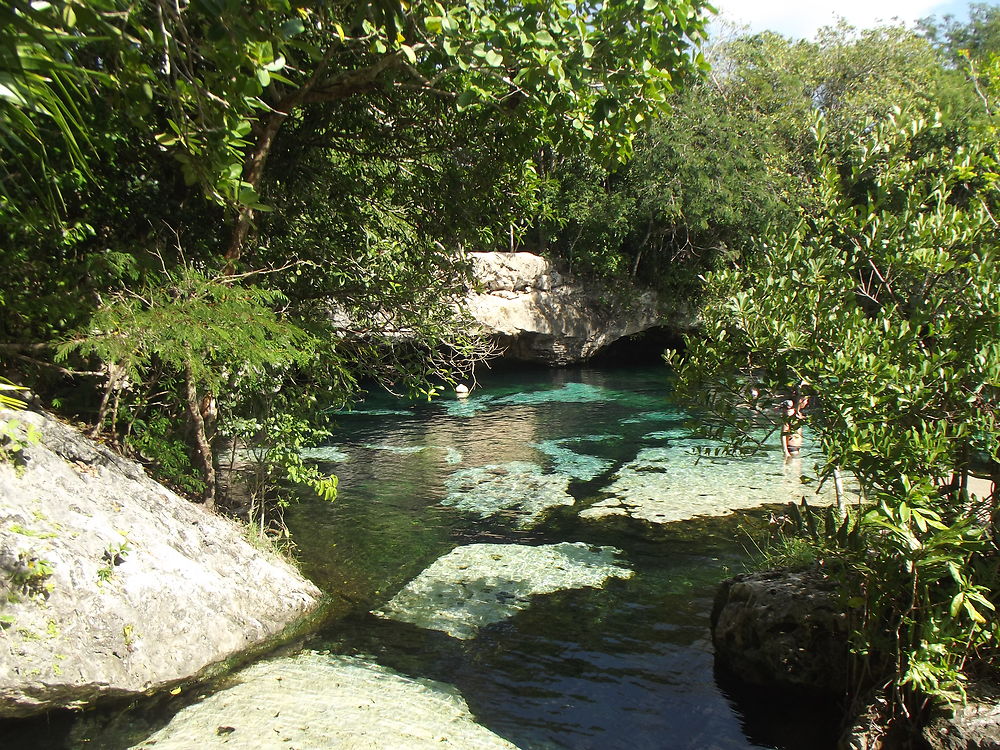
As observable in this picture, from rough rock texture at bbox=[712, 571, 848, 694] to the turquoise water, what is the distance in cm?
21

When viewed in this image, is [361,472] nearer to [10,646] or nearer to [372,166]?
[372,166]

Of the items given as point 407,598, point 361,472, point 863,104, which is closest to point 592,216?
point 863,104

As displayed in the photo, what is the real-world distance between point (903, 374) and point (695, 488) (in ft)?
20.1

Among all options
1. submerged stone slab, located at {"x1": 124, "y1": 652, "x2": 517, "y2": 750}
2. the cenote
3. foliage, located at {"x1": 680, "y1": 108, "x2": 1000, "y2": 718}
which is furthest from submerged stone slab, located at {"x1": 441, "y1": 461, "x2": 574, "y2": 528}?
foliage, located at {"x1": 680, "y1": 108, "x2": 1000, "y2": 718}

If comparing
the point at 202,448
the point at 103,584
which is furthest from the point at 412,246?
the point at 103,584

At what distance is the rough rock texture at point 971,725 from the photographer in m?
3.60

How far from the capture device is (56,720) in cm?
432

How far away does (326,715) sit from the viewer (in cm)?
452

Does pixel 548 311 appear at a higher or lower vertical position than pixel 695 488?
higher

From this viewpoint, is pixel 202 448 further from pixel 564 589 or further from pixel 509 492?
pixel 509 492

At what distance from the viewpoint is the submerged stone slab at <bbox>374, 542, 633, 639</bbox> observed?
6.27 meters

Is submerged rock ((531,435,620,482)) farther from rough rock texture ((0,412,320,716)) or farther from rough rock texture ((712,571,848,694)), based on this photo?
rough rock texture ((0,412,320,716))

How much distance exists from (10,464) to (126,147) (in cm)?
269

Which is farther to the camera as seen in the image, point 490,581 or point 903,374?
point 490,581
